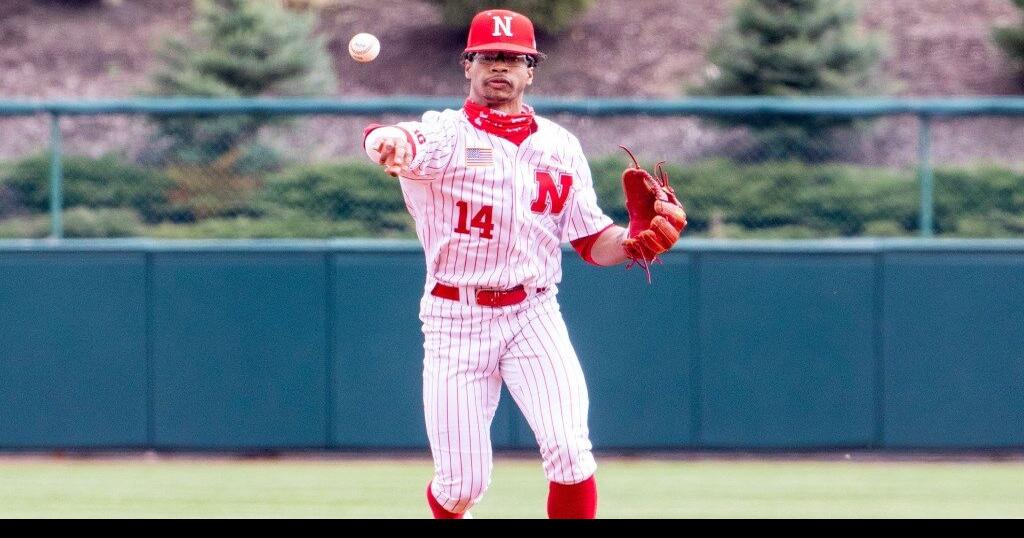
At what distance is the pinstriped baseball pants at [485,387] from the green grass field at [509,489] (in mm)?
1355

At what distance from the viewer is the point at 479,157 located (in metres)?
4.33

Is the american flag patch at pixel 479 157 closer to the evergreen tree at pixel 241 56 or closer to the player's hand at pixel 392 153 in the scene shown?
the player's hand at pixel 392 153

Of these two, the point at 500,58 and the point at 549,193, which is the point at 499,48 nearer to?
the point at 500,58

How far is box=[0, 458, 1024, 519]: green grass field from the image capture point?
19.4 ft

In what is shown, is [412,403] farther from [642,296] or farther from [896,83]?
[896,83]

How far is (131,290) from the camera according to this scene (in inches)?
300

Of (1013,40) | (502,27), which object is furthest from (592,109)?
(1013,40)

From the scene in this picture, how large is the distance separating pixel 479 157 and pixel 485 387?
70 centimetres

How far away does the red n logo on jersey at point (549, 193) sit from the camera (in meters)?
4.42

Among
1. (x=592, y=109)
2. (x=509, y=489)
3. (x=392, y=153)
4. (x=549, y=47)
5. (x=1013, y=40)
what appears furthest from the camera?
(x=549, y=47)

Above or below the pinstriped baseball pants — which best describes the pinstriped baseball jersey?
above

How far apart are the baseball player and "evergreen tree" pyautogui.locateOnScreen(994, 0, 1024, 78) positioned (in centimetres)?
1362

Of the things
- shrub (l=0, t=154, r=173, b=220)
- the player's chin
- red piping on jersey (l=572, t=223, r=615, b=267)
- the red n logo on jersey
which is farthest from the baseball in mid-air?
shrub (l=0, t=154, r=173, b=220)

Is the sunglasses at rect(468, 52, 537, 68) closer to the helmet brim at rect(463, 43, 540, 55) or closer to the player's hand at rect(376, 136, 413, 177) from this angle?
the helmet brim at rect(463, 43, 540, 55)
